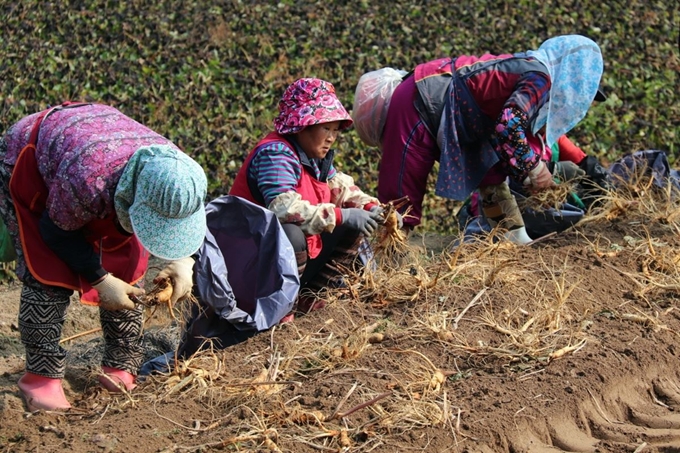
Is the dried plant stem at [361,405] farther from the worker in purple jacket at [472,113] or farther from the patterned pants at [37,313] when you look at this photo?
the worker in purple jacket at [472,113]

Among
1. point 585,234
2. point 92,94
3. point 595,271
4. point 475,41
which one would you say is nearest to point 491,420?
point 595,271

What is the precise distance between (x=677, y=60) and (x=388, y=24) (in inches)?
104

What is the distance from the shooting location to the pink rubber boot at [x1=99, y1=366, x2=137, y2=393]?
12.0 ft

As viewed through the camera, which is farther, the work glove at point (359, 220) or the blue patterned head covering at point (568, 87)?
the blue patterned head covering at point (568, 87)

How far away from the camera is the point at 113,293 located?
3.34m

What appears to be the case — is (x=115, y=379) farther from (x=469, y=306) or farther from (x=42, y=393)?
(x=469, y=306)

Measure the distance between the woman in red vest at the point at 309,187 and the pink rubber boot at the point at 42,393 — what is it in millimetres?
1169

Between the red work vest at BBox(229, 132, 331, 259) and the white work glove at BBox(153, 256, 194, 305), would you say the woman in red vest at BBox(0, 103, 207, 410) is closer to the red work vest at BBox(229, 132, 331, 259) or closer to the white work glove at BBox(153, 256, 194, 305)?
the white work glove at BBox(153, 256, 194, 305)

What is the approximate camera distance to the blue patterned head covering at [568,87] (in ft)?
15.5

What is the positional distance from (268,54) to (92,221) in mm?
4774

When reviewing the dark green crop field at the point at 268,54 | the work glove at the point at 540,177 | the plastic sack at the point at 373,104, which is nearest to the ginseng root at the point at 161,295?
the plastic sack at the point at 373,104

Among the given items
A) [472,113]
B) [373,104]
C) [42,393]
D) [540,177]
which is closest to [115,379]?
[42,393]

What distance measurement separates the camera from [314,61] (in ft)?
25.8

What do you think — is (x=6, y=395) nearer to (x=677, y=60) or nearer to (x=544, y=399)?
(x=544, y=399)
